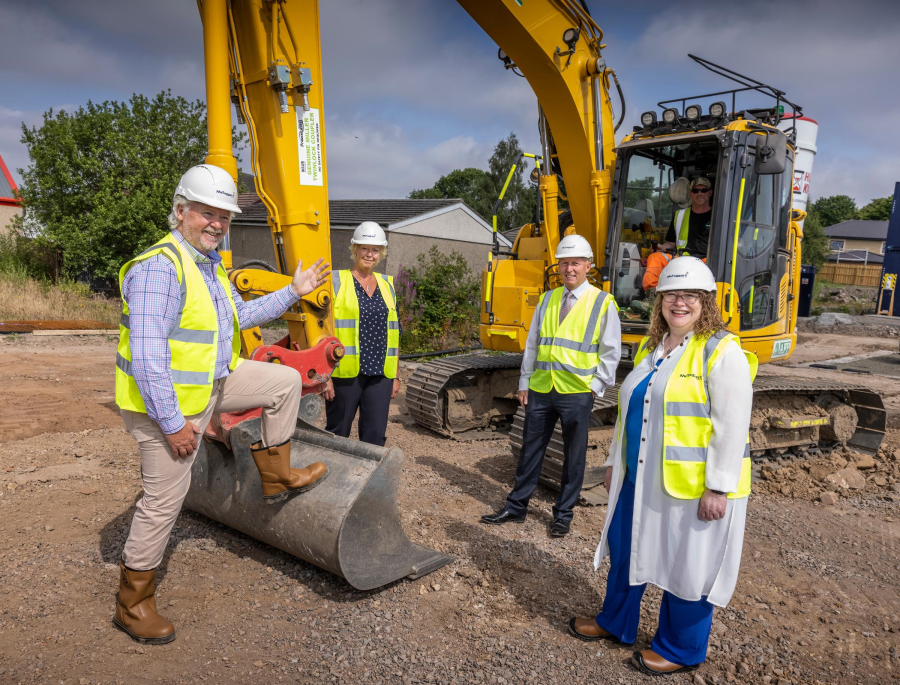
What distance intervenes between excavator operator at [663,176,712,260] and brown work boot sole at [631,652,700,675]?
3717 mm

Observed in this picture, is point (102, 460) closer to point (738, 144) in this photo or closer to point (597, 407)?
point (597, 407)

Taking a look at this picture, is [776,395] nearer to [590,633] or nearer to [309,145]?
[590,633]

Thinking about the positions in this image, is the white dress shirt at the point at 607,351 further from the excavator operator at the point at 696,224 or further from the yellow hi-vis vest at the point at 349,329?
the excavator operator at the point at 696,224

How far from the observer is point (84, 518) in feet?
14.5

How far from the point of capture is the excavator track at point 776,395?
5301mm

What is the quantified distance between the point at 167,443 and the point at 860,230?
→ 2717 inches

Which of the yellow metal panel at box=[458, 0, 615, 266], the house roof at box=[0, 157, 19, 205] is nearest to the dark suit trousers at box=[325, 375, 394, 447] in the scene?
the yellow metal panel at box=[458, 0, 615, 266]

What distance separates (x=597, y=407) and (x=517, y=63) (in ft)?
10.3

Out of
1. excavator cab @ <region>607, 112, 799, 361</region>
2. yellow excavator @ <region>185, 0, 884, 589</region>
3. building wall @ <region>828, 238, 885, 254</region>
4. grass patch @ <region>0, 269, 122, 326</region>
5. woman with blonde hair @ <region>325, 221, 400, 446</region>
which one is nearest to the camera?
yellow excavator @ <region>185, 0, 884, 589</region>

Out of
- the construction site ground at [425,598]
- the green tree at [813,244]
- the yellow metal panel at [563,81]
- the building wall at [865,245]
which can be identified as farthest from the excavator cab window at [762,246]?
the building wall at [865,245]

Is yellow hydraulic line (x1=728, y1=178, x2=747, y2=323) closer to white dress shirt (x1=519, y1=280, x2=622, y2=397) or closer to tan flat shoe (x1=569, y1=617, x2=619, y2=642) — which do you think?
white dress shirt (x1=519, y1=280, x2=622, y2=397)

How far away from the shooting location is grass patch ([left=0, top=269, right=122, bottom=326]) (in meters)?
14.1

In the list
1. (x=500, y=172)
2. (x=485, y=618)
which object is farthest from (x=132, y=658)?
(x=500, y=172)

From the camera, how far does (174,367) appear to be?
289cm
